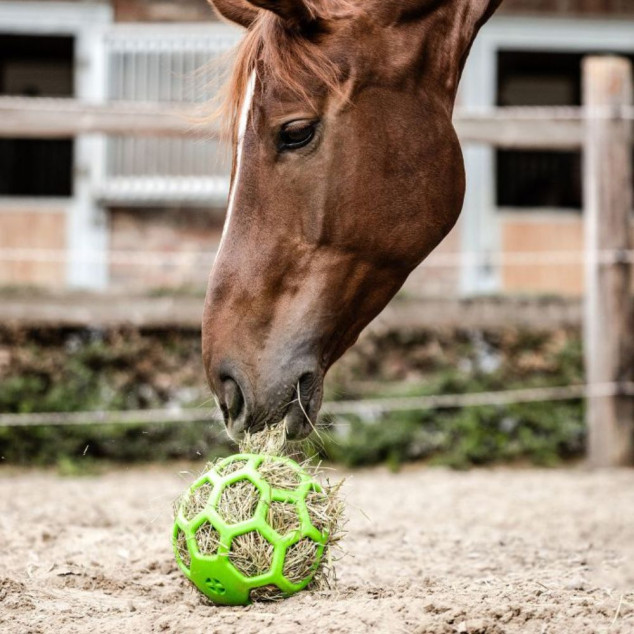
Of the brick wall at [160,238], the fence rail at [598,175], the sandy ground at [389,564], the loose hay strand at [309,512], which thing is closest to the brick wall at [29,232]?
the brick wall at [160,238]

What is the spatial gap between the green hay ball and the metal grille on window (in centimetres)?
548

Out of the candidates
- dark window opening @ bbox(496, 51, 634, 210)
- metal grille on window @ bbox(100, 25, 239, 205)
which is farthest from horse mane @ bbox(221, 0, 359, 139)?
dark window opening @ bbox(496, 51, 634, 210)

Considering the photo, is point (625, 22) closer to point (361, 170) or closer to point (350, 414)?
point (350, 414)

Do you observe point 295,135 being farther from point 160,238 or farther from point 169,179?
point 160,238

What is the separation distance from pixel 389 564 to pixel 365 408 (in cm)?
267

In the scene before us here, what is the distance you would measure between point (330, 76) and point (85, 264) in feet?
18.2

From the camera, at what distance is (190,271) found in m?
7.53

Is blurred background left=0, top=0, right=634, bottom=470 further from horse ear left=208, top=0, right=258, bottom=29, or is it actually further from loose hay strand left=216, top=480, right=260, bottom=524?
loose hay strand left=216, top=480, right=260, bottom=524

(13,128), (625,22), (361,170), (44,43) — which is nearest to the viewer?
(361,170)

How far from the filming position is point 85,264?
745 centimetres

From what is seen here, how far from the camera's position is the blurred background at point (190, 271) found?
535 centimetres

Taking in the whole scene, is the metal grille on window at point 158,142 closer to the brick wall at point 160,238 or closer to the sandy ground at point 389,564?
the brick wall at point 160,238

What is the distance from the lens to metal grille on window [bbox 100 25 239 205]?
7.45m

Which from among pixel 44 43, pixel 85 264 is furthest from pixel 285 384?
Answer: pixel 44 43
